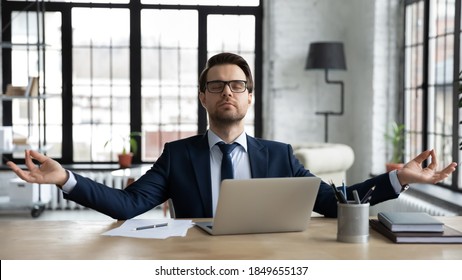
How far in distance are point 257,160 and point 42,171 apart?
0.89m

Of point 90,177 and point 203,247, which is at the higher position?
point 203,247

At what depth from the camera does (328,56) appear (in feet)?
22.6

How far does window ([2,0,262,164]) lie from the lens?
7547 millimetres

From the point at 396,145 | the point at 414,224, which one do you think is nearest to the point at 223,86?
the point at 414,224

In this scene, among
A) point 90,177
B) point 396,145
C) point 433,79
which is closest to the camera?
point 433,79

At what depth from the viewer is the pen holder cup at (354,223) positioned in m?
1.99

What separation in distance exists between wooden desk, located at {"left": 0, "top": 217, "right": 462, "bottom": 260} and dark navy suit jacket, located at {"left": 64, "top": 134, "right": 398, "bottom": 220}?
1.16 ft

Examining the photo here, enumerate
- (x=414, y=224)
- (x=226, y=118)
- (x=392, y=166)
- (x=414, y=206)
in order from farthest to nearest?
(x=392, y=166) → (x=414, y=206) → (x=226, y=118) → (x=414, y=224)

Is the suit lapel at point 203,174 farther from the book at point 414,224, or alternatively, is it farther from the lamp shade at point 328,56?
the lamp shade at point 328,56

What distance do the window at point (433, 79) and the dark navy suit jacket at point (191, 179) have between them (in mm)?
3049

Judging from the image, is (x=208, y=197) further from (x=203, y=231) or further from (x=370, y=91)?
(x=370, y=91)

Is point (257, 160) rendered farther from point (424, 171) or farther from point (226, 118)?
point (424, 171)
